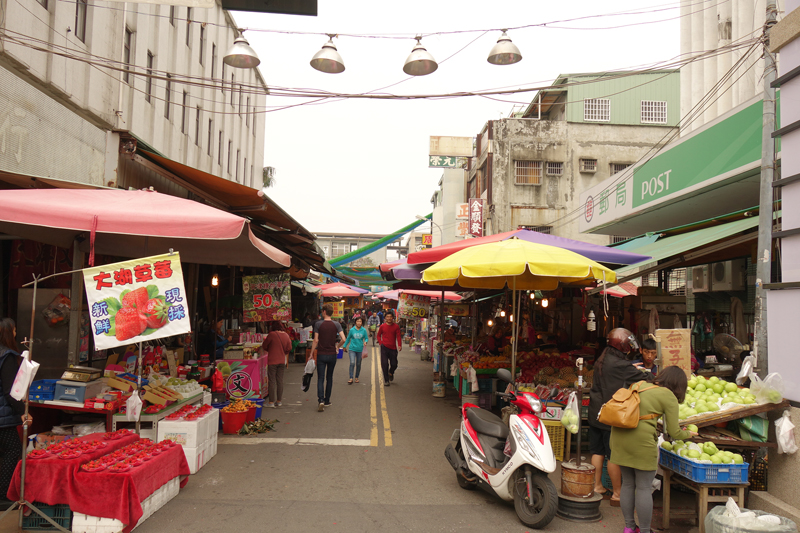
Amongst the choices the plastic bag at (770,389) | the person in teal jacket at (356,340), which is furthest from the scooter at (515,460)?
the person in teal jacket at (356,340)

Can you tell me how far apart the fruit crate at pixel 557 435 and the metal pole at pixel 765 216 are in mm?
2813

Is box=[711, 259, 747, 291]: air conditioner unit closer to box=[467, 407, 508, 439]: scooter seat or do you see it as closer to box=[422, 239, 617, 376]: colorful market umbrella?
box=[422, 239, 617, 376]: colorful market umbrella

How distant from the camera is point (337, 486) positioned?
20.8 feet

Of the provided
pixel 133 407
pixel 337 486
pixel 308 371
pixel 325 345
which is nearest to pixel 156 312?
pixel 133 407

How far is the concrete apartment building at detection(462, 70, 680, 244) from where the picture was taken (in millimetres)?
29016

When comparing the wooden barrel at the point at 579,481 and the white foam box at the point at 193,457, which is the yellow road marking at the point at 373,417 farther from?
the wooden barrel at the point at 579,481

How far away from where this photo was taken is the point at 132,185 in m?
10.1

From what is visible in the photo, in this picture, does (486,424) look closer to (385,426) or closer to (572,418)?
(572,418)

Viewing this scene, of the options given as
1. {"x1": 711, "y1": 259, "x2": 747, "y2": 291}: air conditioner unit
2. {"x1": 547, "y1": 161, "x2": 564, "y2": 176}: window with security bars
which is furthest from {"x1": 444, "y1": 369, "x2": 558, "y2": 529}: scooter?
{"x1": 547, "y1": 161, "x2": 564, "y2": 176}: window with security bars

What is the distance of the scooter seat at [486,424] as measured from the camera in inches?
242

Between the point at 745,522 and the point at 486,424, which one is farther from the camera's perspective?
the point at 486,424

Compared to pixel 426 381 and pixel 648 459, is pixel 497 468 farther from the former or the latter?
pixel 426 381

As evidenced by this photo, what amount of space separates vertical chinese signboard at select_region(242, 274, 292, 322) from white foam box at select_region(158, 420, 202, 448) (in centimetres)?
485

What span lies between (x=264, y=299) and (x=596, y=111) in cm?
2451
